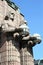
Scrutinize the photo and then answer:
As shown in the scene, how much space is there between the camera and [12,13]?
72.2 feet

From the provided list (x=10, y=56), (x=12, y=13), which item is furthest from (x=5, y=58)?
(x=12, y=13)

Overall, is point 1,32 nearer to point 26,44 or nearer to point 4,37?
point 4,37

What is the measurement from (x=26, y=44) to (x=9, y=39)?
55.7 inches

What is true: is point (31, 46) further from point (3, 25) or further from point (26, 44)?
point (3, 25)

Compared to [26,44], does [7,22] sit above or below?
above

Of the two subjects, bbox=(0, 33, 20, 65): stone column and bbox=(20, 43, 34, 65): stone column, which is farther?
bbox=(20, 43, 34, 65): stone column

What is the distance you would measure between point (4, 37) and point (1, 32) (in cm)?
48

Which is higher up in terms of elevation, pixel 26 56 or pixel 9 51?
pixel 9 51

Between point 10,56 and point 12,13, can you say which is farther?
point 12,13

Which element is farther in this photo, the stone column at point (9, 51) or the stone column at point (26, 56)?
the stone column at point (26, 56)

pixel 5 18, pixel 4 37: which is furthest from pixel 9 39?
pixel 5 18

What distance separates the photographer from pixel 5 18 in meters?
21.8

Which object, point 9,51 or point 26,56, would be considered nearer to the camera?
point 9,51

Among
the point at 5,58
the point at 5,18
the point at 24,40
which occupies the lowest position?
the point at 5,58
